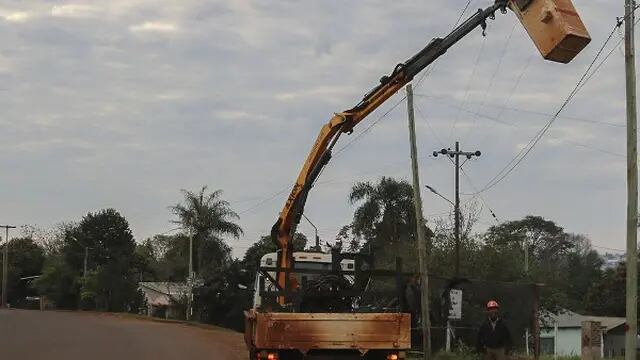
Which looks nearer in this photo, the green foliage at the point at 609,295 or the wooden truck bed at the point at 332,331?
the wooden truck bed at the point at 332,331

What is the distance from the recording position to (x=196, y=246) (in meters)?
60.8

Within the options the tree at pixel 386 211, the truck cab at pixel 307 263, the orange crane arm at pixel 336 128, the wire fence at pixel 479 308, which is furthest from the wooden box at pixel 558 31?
the tree at pixel 386 211

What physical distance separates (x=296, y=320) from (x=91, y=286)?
2673 inches

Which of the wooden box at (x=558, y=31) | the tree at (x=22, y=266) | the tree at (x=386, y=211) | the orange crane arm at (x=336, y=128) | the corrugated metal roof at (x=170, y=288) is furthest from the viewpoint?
the tree at (x=22, y=266)

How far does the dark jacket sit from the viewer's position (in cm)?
1253

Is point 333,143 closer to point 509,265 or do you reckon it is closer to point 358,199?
point 509,265

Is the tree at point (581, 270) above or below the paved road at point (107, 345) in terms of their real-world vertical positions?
above

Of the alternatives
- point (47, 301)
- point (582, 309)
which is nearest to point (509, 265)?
point (582, 309)

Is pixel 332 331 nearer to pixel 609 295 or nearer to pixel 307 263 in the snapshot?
pixel 307 263

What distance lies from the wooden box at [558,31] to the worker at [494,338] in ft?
12.3

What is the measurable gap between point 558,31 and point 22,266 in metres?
105

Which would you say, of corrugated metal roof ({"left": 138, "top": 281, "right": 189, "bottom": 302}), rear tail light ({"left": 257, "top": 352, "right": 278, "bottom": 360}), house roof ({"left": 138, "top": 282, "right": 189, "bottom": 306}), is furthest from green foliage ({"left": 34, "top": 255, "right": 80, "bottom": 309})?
rear tail light ({"left": 257, "top": 352, "right": 278, "bottom": 360})

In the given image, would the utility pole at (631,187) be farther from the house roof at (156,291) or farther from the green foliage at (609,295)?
the house roof at (156,291)

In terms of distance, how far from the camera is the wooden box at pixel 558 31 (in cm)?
1160
